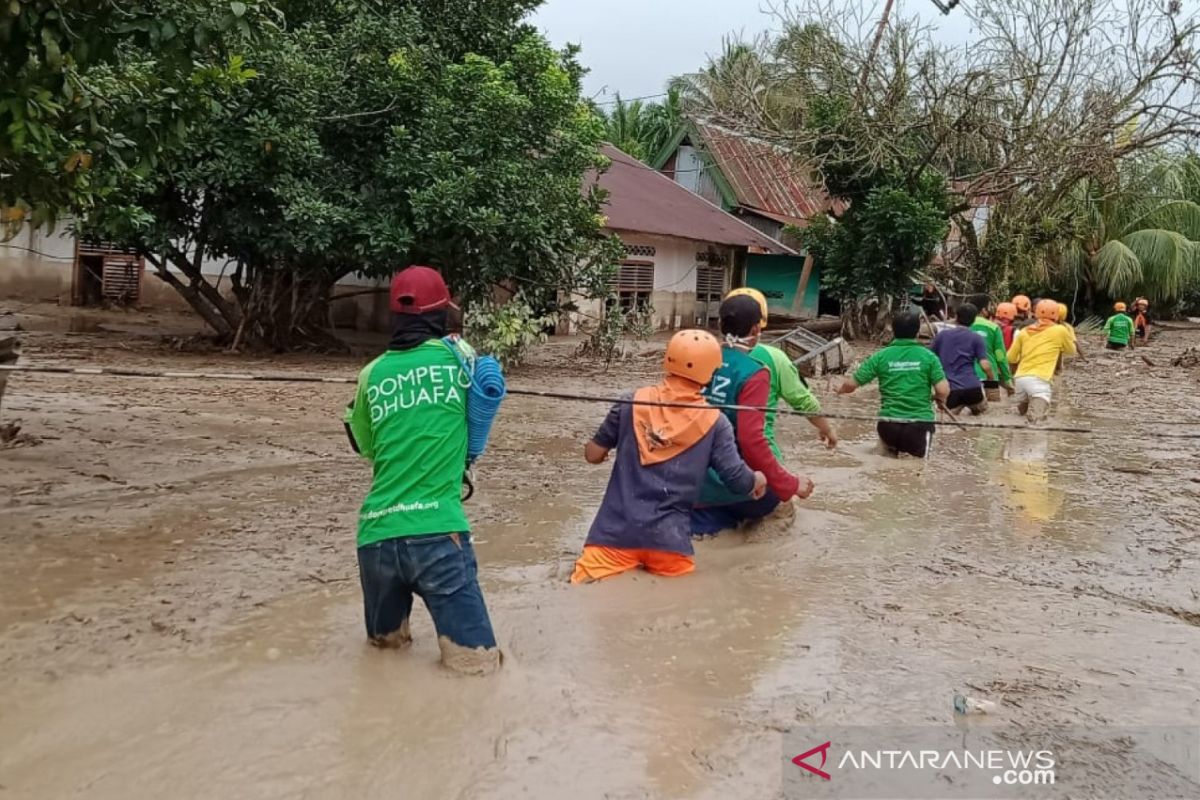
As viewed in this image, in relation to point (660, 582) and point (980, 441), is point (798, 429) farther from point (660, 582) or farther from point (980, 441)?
point (660, 582)

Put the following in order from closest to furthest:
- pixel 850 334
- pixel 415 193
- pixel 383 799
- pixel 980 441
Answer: pixel 383 799
pixel 980 441
pixel 415 193
pixel 850 334

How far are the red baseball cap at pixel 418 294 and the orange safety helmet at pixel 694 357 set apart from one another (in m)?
1.31

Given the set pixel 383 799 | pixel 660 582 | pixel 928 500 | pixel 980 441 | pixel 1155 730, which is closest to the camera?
pixel 383 799

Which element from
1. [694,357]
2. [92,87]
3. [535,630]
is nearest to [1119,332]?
[694,357]

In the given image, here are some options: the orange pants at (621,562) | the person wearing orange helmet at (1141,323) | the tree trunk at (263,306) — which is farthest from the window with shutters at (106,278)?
the person wearing orange helmet at (1141,323)

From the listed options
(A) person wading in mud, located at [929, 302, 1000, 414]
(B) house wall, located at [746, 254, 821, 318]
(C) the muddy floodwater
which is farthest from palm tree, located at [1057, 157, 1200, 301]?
(C) the muddy floodwater

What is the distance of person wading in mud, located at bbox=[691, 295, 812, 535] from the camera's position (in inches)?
209

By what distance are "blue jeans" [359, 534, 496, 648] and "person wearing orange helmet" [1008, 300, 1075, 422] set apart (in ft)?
28.5

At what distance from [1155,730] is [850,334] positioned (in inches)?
735

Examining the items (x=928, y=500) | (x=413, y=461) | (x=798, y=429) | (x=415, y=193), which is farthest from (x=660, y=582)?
(x=415, y=193)

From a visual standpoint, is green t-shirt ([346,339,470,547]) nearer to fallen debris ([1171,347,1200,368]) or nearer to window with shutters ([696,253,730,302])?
fallen debris ([1171,347,1200,368])

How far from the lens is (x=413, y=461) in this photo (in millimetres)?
3615

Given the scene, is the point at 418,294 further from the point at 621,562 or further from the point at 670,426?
the point at 621,562

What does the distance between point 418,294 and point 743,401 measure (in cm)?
225
